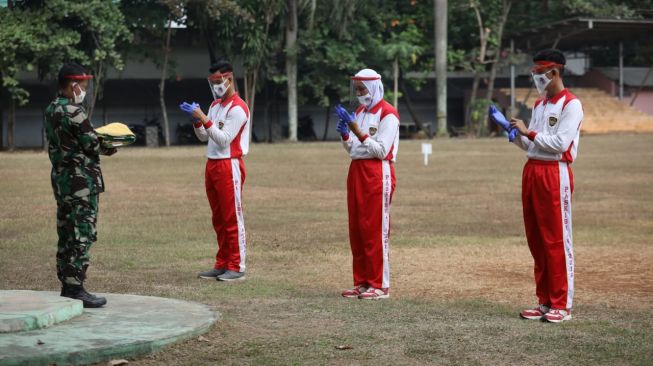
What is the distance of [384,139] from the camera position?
394 inches

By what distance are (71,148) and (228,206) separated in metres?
3.21

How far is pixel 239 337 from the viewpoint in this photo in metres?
7.98

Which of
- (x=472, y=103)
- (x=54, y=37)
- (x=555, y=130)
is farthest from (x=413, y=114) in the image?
(x=555, y=130)

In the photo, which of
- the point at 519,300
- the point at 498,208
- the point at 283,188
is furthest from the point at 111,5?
the point at 519,300

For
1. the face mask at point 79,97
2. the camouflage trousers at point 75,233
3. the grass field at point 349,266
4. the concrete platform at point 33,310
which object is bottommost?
the grass field at point 349,266

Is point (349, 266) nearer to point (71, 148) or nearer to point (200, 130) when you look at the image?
point (200, 130)

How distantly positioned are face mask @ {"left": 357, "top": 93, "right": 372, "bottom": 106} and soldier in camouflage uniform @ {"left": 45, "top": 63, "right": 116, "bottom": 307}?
276cm

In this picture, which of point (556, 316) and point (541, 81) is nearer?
point (556, 316)

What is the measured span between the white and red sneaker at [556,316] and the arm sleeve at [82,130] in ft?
12.7

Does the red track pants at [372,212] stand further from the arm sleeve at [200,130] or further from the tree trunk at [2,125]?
the tree trunk at [2,125]

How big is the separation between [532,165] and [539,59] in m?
0.89

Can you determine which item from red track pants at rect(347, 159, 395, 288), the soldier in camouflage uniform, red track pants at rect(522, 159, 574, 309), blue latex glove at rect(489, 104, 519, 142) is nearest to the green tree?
red track pants at rect(347, 159, 395, 288)

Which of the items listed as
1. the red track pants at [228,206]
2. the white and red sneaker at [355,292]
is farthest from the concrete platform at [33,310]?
the red track pants at [228,206]

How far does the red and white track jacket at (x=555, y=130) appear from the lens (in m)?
8.68
